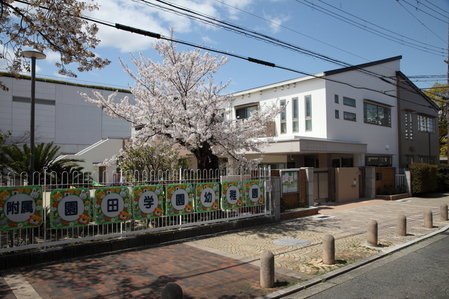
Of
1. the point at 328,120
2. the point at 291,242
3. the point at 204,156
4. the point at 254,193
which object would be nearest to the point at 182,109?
the point at 204,156

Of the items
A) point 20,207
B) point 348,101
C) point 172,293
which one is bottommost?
point 172,293

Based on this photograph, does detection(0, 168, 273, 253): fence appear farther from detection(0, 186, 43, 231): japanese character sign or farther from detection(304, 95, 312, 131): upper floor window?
detection(304, 95, 312, 131): upper floor window

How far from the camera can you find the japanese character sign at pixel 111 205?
8.17 m

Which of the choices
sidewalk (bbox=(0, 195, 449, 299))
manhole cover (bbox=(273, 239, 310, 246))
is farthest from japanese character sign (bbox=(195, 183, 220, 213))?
manhole cover (bbox=(273, 239, 310, 246))

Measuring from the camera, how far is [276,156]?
72.0 ft

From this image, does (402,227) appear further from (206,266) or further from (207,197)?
(206,266)

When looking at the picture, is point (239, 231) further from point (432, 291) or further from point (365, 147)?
point (365, 147)

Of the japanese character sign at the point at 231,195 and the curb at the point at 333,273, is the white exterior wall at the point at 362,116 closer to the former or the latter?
the japanese character sign at the point at 231,195

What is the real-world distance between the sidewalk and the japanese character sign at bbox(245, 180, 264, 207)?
0.93 meters

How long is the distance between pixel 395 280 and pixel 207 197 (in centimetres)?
562

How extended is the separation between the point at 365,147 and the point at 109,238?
18.4 metres

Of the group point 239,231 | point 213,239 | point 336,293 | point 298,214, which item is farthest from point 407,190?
point 336,293

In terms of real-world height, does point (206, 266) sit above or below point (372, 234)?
below

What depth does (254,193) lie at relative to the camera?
11.8m
